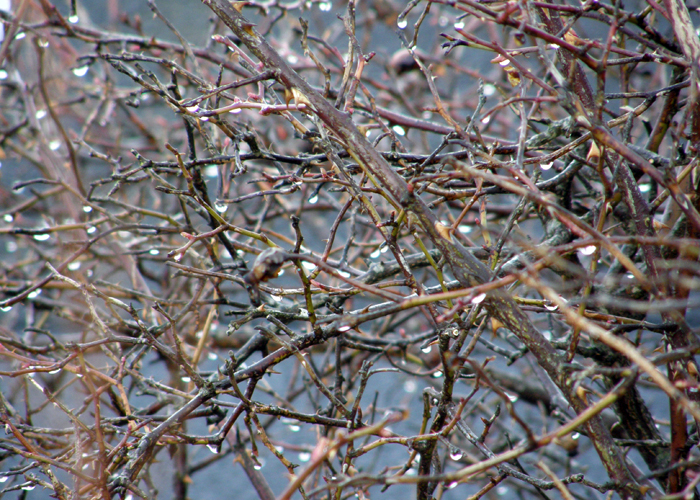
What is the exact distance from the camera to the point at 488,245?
0.77m

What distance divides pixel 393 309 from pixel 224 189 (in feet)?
2.09

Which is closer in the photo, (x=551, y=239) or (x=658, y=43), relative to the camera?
(x=658, y=43)

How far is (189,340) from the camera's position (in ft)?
5.36

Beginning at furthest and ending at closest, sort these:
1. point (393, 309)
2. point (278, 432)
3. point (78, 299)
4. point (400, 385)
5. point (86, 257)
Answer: point (400, 385), point (278, 432), point (86, 257), point (78, 299), point (393, 309)

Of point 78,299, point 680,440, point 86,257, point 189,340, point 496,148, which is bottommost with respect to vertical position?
point 680,440

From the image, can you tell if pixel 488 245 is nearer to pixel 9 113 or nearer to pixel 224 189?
pixel 224 189

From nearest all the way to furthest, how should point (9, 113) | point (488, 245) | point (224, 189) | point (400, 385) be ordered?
point (488, 245), point (224, 189), point (400, 385), point (9, 113)

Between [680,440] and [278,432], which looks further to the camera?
[278,432]

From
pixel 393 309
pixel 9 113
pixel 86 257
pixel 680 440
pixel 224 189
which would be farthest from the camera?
pixel 9 113

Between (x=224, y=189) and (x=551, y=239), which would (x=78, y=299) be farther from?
(x=551, y=239)

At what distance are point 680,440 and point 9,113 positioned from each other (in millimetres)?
2805

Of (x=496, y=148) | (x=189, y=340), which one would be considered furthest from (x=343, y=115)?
(x=189, y=340)

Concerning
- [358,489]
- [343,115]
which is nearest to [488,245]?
[343,115]

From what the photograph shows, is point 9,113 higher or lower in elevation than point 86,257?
Answer: higher
